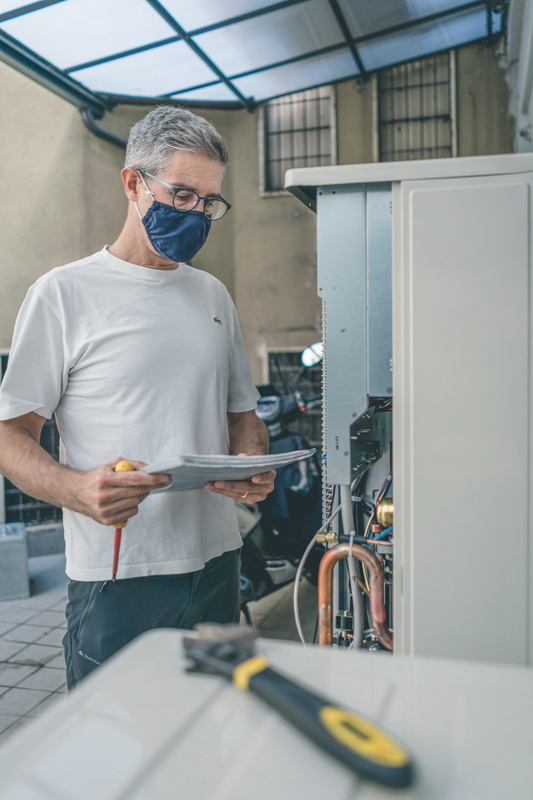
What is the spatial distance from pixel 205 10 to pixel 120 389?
4740 millimetres

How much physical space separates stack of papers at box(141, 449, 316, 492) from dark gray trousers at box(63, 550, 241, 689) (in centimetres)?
28

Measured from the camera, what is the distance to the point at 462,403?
1.24 meters

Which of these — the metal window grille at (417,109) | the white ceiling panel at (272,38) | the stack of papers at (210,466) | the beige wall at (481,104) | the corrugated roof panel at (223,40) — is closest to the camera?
the stack of papers at (210,466)

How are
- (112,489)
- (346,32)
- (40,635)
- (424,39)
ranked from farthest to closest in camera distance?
1. (424,39)
2. (346,32)
3. (40,635)
4. (112,489)

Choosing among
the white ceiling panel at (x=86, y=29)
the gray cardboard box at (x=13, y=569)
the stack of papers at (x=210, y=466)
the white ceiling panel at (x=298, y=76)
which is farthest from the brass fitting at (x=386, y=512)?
the white ceiling panel at (x=298, y=76)

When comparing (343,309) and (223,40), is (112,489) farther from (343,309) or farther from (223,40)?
(223,40)

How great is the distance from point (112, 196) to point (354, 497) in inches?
213

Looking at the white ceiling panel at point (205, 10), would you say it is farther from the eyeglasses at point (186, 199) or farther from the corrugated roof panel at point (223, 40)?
the eyeglasses at point (186, 199)

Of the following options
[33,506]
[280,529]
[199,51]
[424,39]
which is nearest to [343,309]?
[280,529]

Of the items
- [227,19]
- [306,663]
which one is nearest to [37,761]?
[306,663]

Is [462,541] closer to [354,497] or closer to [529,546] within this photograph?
[529,546]

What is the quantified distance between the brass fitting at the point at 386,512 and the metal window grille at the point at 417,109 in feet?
21.6

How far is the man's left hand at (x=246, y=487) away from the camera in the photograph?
1.44 meters

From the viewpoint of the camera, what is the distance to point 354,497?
5.50ft
